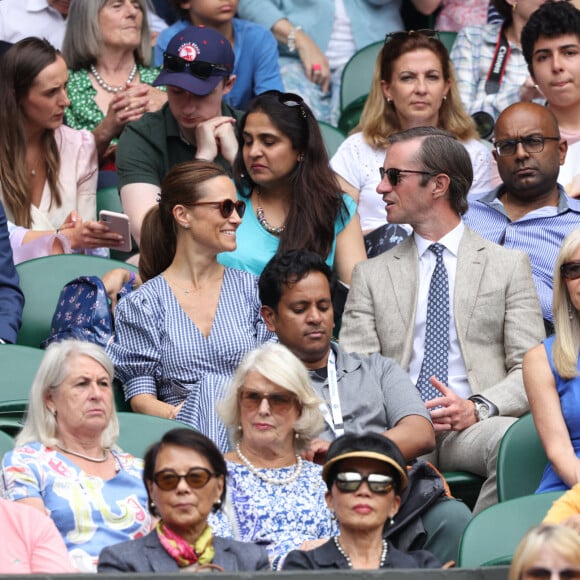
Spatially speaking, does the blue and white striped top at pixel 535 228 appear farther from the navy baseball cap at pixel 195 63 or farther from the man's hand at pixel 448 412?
the navy baseball cap at pixel 195 63

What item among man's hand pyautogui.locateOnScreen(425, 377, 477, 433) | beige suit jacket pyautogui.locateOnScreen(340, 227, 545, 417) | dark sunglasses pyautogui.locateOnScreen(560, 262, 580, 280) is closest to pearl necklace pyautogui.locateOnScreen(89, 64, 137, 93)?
beige suit jacket pyautogui.locateOnScreen(340, 227, 545, 417)

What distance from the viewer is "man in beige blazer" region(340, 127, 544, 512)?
199 inches

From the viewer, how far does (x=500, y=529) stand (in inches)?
159

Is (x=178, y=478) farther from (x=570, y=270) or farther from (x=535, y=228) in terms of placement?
(x=535, y=228)

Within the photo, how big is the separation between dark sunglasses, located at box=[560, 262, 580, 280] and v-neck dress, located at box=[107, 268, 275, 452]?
1.07 meters

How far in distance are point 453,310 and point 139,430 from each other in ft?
4.29

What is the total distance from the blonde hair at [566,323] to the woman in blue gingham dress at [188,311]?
3.42 ft

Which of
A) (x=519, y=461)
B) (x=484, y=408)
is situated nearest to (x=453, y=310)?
(x=484, y=408)

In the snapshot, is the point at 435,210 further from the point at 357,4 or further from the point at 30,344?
the point at 357,4

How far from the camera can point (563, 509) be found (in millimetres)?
4094

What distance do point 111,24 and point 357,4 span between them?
1711 millimetres

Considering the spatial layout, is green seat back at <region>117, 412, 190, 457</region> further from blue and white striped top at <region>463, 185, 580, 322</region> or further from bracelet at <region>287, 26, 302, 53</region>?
bracelet at <region>287, 26, 302, 53</region>

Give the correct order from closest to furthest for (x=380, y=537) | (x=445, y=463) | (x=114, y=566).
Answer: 1. (x=114, y=566)
2. (x=380, y=537)
3. (x=445, y=463)

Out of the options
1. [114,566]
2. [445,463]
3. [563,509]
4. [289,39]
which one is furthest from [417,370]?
[289,39]
